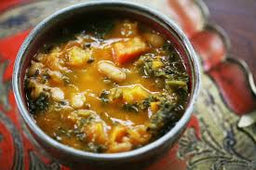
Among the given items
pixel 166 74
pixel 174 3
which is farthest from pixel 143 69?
pixel 174 3

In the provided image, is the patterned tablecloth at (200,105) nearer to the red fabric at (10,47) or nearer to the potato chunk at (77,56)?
the red fabric at (10,47)

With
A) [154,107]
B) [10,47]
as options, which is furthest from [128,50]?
[10,47]

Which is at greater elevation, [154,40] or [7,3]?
[7,3]

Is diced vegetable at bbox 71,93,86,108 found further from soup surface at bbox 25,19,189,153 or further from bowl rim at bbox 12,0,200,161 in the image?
bowl rim at bbox 12,0,200,161

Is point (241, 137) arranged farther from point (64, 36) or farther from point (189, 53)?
point (64, 36)

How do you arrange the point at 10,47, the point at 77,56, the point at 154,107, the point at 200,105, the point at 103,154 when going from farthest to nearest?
the point at 10,47, the point at 200,105, the point at 77,56, the point at 154,107, the point at 103,154

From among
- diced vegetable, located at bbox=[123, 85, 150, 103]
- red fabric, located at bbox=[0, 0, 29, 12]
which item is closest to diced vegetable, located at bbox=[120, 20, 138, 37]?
diced vegetable, located at bbox=[123, 85, 150, 103]

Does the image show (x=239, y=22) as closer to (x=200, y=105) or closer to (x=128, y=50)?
(x=200, y=105)
